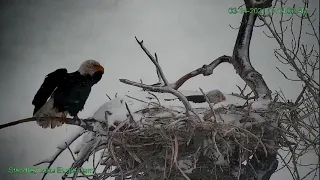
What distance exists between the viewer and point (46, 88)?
1071 millimetres

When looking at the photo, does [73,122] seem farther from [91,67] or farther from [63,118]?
[91,67]

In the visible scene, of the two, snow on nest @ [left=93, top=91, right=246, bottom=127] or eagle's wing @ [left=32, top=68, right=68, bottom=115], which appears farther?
eagle's wing @ [left=32, top=68, right=68, bottom=115]

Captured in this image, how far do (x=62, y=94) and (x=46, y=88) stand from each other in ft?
0.15

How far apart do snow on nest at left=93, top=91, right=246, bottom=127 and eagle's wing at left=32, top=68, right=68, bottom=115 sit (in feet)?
0.46

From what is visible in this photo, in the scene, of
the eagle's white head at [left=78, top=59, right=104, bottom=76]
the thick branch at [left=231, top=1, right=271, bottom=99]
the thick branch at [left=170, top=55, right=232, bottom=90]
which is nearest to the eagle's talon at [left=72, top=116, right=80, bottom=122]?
the eagle's white head at [left=78, top=59, right=104, bottom=76]

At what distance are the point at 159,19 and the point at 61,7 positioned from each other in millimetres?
261

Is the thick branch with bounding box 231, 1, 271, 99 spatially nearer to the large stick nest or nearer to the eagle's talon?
the large stick nest

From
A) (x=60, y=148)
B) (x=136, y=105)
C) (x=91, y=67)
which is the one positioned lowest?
(x=60, y=148)

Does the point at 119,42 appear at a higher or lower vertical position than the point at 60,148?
higher

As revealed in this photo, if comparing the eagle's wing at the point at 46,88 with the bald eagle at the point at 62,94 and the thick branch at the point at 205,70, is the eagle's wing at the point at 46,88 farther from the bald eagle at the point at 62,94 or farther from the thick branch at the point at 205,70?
the thick branch at the point at 205,70

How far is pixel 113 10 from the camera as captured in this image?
1.13m

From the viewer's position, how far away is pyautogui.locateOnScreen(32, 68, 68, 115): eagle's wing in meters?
1.07

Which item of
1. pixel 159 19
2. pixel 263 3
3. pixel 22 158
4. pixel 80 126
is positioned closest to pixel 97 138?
pixel 80 126

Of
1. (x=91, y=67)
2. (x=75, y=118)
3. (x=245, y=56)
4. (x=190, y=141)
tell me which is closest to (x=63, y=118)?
(x=75, y=118)
